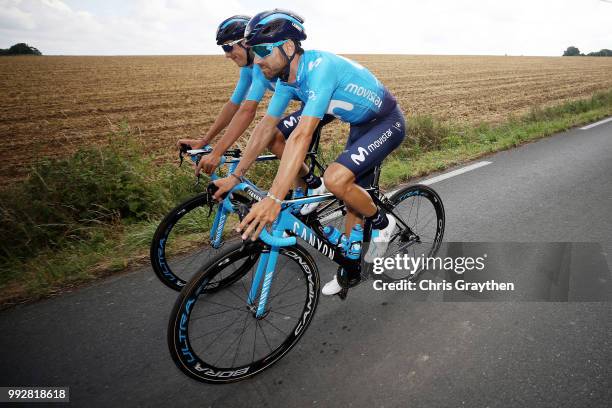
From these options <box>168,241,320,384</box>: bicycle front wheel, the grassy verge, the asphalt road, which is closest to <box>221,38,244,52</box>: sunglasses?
<box>168,241,320,384</box>: bicycle front wheel

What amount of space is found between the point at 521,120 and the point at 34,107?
21418 mm

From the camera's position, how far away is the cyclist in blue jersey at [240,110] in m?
2.83

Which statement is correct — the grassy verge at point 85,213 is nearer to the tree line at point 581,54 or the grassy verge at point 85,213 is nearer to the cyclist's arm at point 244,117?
the cyclist's arm at point 244,117

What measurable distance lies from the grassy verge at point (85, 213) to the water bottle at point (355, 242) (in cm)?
215

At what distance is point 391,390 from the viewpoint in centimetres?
224

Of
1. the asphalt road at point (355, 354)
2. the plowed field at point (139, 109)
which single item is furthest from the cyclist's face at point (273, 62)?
the plowed field at point (139, 109)

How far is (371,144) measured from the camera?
104 inches

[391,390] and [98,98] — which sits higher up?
[98,98]

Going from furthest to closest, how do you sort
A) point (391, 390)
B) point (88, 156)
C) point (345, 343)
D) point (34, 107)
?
1. point (34, 107)
2. point (88, 156)
3. point (345, 343)
4. point (391, 390)

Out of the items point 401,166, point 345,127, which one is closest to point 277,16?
point 401,166

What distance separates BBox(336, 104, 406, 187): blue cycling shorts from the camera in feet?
8.32

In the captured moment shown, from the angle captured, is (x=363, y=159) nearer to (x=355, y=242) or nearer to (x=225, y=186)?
(x=355, y=242)

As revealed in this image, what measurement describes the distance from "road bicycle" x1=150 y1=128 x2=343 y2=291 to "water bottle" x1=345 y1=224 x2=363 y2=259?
0.38 m

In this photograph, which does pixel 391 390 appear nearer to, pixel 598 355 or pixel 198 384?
pixel 198 384
